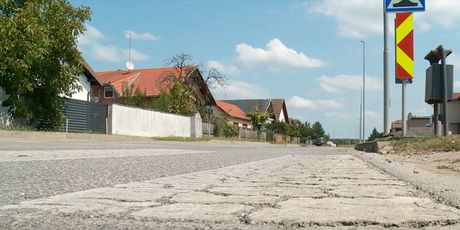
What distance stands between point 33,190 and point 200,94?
51728mm

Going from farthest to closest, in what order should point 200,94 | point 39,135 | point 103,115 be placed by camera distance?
point 200,94 → point 103,115 → point 39,135

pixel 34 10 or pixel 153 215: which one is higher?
pixel 34 10

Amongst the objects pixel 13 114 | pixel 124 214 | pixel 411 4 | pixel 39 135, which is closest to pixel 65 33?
pixel 13 114

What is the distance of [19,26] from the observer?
23.1 meters

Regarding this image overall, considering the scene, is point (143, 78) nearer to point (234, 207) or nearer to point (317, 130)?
point (234, 207)

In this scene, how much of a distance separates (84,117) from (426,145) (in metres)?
23.6

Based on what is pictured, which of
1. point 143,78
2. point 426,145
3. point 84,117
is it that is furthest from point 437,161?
point 143,78

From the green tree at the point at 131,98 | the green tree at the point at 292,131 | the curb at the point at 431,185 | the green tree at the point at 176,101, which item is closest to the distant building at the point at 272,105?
the green tree at the point at 292,131

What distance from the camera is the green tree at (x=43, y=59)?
23.2m

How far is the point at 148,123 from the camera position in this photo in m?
36.4

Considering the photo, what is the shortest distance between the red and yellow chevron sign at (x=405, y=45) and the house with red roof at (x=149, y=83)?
134 ft

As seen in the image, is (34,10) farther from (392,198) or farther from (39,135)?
(392,198)

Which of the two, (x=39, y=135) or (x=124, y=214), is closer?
(x=124, y=214)

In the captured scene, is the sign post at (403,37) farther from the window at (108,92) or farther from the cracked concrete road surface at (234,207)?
the window at (108,92)
